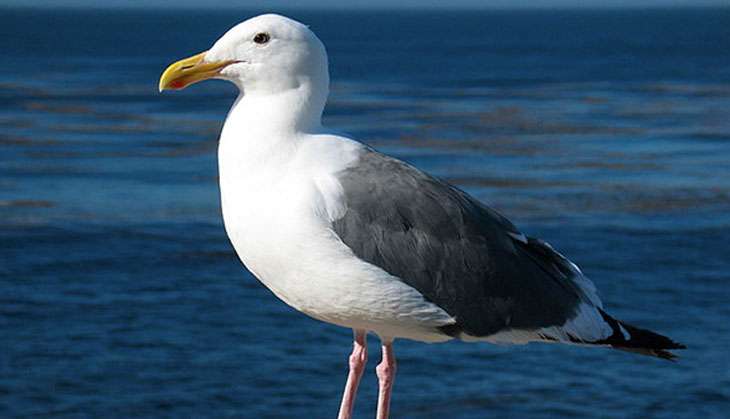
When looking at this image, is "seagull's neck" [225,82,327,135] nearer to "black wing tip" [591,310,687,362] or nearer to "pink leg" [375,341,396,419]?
"pink leg" [375,341,396,419]

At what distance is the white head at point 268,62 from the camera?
5.52m

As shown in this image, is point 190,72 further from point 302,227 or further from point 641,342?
point 641,342

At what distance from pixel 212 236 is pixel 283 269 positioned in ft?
49.3

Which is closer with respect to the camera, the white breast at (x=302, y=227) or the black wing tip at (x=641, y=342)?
the white breast at (x=302, y=227)

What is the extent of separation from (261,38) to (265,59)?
0.09 meters

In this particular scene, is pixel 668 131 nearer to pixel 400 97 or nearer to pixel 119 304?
pixel 400 97

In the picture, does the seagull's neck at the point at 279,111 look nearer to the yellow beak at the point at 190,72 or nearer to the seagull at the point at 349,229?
the seagull at the point at 349,229

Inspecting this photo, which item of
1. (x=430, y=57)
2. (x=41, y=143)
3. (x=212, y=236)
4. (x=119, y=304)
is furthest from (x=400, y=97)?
(x=430, y=57)

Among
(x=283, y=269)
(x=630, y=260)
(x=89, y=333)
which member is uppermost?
(x=283, y=269)

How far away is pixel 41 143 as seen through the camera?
32.7 metres

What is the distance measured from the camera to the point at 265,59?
5.54 m

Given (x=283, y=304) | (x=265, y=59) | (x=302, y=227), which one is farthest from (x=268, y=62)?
(x=283, y=304)

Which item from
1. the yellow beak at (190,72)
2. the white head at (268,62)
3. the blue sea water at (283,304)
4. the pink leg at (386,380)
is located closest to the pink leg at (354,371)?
the pink leg at (386,380)

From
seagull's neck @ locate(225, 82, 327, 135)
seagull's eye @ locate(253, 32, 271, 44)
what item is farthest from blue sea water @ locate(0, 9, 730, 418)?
seagull's eye @ locate(253, 32, 271, 44)
